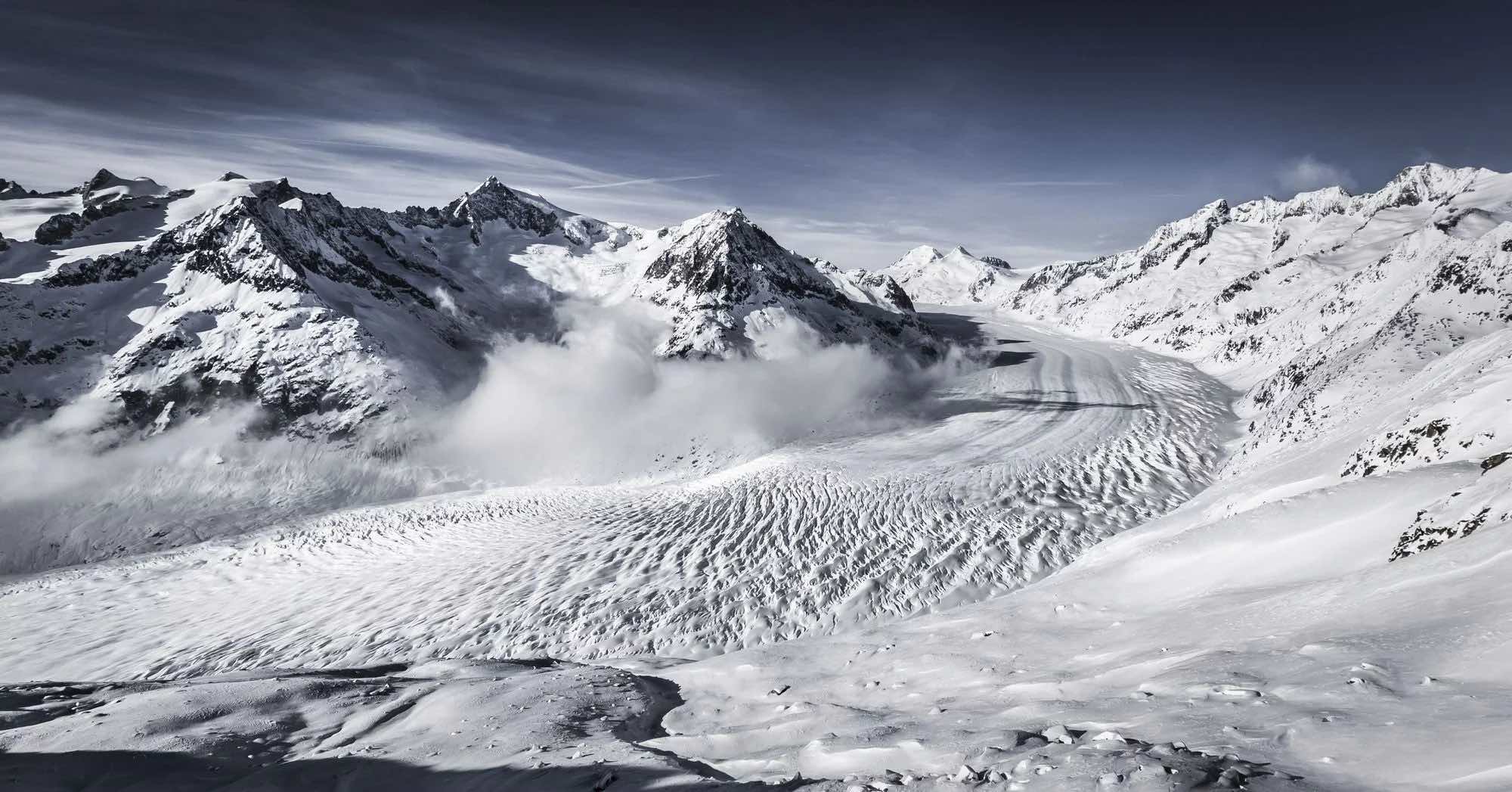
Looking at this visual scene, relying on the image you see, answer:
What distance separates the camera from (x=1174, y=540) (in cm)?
1602

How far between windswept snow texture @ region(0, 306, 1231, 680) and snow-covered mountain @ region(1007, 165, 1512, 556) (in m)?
8.04

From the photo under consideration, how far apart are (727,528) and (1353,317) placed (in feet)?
158

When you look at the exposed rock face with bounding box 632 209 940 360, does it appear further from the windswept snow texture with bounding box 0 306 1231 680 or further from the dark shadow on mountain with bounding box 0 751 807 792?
the dark shadow on mountain with bounding box 0 751 807 792

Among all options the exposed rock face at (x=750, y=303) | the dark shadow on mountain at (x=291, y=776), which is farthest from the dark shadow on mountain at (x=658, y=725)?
the exposed rock face at (x=750, y=303)

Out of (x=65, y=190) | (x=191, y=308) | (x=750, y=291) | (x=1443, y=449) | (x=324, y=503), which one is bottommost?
(x=324, y=503)

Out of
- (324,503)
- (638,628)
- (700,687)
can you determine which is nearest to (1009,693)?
(700,687)

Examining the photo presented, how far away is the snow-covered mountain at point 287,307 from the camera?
167 feet

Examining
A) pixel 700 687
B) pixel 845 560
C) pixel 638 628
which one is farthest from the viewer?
pixel 845 560

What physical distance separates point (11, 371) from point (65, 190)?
40.7m

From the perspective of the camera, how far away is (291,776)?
10.6 m

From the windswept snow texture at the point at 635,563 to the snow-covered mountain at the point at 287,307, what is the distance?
22.7m

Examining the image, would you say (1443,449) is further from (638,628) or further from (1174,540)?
(638,628)

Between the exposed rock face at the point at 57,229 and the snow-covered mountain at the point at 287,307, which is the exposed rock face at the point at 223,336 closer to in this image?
the snow-covered mountain at the point at 287,307

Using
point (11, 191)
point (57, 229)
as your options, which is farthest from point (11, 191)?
point (57, 229)
